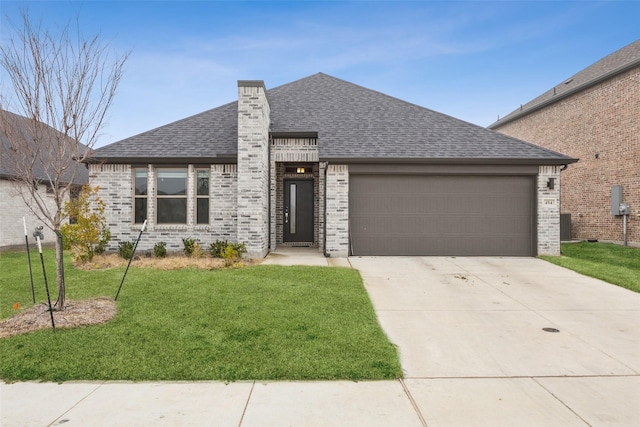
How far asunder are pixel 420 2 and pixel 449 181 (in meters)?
7.39

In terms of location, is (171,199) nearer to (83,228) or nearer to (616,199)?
(83,228)

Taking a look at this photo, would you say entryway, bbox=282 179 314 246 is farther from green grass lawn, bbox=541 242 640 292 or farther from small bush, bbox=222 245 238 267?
green grass lawn, bbox=541 242 640 292

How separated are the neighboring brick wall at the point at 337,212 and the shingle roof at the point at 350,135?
0.66 m

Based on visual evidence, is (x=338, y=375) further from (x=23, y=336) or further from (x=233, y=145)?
(x=233, y=145)

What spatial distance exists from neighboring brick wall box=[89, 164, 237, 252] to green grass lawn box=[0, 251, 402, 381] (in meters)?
3.67

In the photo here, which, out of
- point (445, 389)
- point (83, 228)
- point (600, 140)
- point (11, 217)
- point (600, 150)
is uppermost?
point (600, 140)

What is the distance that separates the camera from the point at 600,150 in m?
15.9

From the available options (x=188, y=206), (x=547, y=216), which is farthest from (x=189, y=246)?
(x=547, y=216)

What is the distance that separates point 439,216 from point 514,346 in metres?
7.06

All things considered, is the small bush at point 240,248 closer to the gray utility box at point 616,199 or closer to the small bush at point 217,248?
the small bush at point 217,248

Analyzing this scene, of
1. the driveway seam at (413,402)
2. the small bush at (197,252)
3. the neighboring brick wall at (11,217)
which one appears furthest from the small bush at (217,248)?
the neighboring brick wall at (11,217)

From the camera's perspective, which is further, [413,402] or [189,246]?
[189,246]

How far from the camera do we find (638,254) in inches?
463

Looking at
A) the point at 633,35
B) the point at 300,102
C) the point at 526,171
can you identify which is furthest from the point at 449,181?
the point at 633,35
